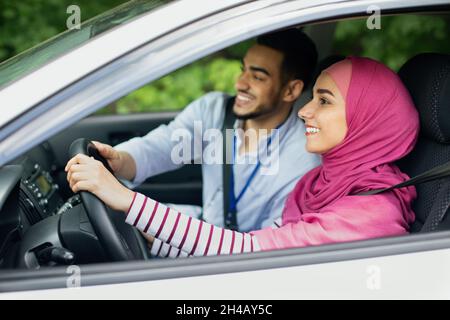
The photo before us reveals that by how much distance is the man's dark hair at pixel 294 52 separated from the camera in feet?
8.28

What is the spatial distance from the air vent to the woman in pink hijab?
0.37 meters

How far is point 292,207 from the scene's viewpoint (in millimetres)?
2258

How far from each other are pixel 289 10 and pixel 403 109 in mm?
679

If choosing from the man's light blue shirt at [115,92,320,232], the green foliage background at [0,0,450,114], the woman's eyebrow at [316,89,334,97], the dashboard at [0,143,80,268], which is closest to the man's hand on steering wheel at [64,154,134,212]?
the dashboard at [0,143,80,268]

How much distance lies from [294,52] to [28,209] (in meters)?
1.16

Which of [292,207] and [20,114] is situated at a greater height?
[20,114]

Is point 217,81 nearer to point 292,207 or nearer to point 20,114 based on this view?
point 292,207

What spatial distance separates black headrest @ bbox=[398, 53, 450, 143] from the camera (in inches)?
79.0

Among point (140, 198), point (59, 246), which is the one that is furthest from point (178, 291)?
point (59, 246)

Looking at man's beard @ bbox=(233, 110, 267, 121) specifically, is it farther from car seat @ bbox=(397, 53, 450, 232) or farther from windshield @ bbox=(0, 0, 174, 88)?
windshield @ bbox=(0, 0, 174, 88)

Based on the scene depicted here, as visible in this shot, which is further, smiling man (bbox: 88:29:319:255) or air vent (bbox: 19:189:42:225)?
smiling man (bbox: 88:29:319:255)

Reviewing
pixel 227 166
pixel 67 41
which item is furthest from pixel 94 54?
pixel 227 166

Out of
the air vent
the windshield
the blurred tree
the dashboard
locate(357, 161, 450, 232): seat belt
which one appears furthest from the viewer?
the blurred tree

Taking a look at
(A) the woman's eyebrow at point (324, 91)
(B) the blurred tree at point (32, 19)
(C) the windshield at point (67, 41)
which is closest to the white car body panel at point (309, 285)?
(C) the windshield at point (67, 41)
